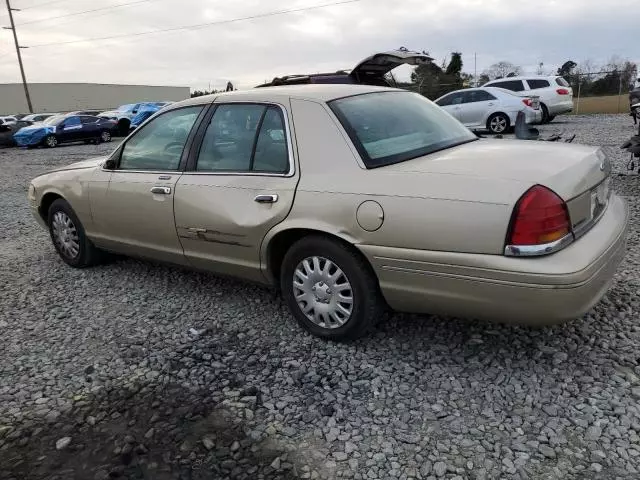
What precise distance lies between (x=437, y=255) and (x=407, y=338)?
88cm

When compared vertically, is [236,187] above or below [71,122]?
below

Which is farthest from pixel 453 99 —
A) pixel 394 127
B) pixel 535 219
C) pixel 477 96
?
pixel 535 219

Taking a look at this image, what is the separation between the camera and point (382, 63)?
9805mm

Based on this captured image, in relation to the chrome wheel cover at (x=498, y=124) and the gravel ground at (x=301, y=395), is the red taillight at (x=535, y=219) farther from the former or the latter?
the chrome wheel cover at (x=498, y=124)

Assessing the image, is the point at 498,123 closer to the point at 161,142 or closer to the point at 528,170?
the point at 161,142

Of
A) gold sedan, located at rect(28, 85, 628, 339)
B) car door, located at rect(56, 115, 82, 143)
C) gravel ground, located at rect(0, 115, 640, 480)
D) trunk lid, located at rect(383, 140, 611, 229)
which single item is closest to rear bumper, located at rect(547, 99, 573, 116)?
gravel ground, located at rect(0, 115, 640, 480)

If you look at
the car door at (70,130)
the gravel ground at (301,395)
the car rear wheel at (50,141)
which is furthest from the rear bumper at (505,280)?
the car door at (70,130)

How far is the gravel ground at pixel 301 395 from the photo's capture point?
242 centimetres

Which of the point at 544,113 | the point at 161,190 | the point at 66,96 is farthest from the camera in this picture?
the point at 66,96

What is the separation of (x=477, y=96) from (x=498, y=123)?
40.9 inches

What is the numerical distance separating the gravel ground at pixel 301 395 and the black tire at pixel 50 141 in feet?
64.3

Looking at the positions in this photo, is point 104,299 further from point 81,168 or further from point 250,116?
point 250,116

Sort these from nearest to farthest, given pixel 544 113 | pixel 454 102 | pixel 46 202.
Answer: pixel 46 202, pixel 454 102, pixel 544 113

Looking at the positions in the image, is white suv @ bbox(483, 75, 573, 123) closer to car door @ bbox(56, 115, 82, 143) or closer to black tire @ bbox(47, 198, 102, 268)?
black tire @ bbox(47, 198, 102, 268)
